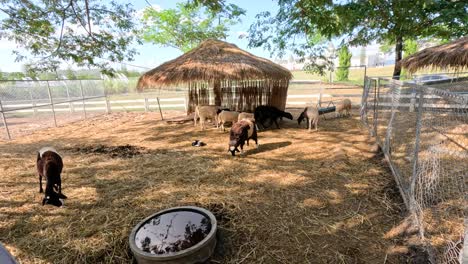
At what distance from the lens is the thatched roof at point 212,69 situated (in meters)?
8.06

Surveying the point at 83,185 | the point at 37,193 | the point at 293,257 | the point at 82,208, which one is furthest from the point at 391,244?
the point at 37,193

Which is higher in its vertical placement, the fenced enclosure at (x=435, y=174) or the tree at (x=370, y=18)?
the tree at (x=370, y=18)

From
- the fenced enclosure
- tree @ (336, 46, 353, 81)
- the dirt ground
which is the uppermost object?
tree @ (336, 46, 353, 81)

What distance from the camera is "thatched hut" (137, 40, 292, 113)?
320 inches

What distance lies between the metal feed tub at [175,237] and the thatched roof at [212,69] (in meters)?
5.70

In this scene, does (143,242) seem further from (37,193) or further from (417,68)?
(417,68)

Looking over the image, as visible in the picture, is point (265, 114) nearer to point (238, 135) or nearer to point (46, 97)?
point (238, 135)

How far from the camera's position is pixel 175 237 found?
278 cm

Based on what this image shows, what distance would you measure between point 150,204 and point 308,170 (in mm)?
3066

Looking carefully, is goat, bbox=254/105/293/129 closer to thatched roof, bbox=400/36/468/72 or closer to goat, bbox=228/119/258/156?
goat, bbox=228/119/258/156

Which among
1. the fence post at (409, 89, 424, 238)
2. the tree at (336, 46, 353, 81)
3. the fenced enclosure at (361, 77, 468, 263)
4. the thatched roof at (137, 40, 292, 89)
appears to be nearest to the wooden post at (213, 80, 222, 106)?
the thatched roof at (137, 40, 292, 89)

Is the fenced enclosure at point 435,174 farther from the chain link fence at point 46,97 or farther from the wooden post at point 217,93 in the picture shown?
the chain link fence at point 46,97

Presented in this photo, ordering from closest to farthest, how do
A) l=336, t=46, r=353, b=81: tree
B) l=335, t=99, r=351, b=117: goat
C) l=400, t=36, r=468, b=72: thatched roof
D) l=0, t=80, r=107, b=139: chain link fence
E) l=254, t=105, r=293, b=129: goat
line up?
l=400, t=36, r=468, b=72: thatched roof, l=254, t=105, r=293, b=129: goat, l=335, t=99, r=351, b=117: goat, l=0, t=80, r=107, b=139: chain link fence, l=336, t=46, r=353, b=81: tree

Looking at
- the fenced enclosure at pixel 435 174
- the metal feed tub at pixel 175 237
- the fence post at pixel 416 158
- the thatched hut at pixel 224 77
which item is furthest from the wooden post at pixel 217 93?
the fence post at pixel 416 158
